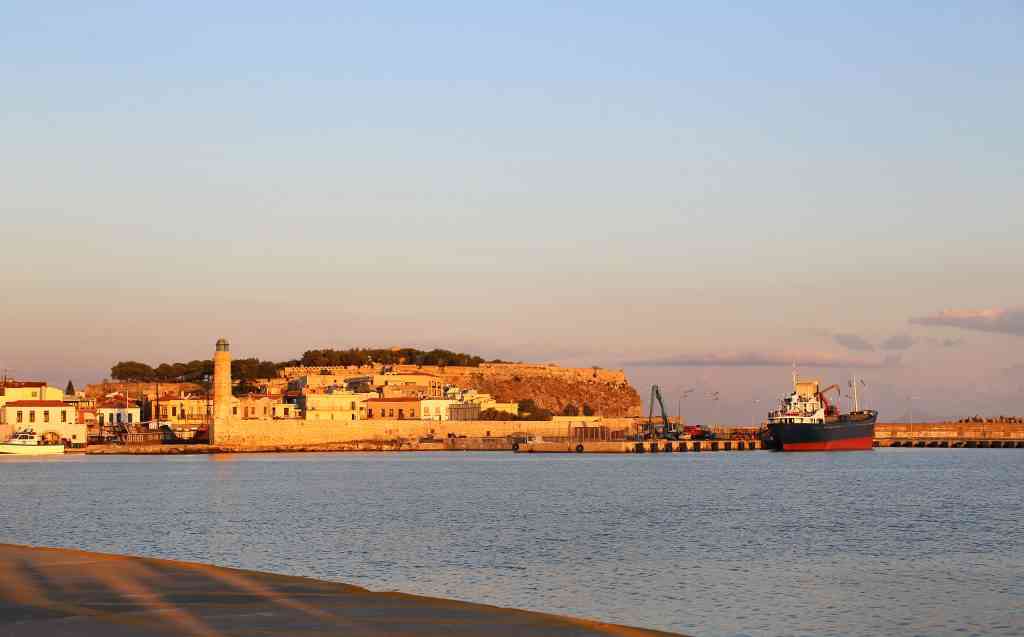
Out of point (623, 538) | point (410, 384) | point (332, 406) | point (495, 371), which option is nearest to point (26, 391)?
point (332, 406)

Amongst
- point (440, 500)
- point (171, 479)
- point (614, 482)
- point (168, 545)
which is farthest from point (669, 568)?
point (171, 479)

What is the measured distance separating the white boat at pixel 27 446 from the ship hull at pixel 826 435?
60.6 meters

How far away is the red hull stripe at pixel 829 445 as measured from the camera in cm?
10919

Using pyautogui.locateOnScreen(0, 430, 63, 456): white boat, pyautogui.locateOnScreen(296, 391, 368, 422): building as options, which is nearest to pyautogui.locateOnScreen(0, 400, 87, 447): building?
pyautogui.locateOnScreen(0, 430, 63, 456): white boat

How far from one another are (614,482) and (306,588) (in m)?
46.5

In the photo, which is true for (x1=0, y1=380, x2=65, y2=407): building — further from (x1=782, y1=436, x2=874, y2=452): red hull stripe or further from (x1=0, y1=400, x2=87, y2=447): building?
(x1=782, y1=436, x2=874, y2=452): red hull stripe

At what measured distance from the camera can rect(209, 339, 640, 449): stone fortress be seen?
4316 inches

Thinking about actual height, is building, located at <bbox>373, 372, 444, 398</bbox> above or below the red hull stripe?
above

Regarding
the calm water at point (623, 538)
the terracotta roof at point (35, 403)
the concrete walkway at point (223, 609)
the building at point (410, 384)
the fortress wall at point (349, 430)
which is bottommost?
the calm water at point (623, 538)

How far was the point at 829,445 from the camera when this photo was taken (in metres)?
110

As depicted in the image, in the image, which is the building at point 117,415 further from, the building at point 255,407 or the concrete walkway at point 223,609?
the concrete walkway at point 223,609

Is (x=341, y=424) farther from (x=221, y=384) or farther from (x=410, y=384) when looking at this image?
(x=410, y=384)

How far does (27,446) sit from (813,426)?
63932 mm

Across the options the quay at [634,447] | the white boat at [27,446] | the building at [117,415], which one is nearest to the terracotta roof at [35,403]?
the white boat at [27,446]
